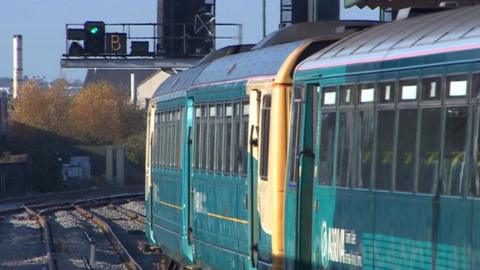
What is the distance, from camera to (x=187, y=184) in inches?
635

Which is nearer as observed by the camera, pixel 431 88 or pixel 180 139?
pixel 431 88

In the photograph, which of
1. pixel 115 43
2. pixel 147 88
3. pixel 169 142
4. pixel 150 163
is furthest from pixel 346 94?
pixel 147 88

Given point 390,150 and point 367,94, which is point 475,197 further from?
point 367,94

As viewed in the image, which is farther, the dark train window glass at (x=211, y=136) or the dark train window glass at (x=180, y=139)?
the dark train window glass at (x=180, y=139)

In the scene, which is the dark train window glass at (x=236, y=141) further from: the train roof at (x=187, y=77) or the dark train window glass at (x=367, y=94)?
the dark train window glass at (x=367, y=94)

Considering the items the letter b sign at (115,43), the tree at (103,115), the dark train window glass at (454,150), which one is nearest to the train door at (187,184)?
the dark train window glass at (454,150)

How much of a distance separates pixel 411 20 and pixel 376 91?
3.63ft

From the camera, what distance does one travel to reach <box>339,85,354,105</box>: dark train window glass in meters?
10.4

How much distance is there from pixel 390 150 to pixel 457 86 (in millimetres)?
1147

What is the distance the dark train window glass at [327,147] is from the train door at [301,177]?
28cm

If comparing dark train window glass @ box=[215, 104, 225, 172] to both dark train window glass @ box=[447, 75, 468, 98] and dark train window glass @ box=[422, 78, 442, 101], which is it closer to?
dark train window glass @ box=[422, 78, 442, 101]

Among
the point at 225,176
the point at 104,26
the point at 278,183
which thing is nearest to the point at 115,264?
the point at 225,176

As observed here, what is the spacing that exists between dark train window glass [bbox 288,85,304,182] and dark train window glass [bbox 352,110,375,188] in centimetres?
146

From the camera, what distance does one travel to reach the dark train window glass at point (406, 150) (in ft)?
30.1
